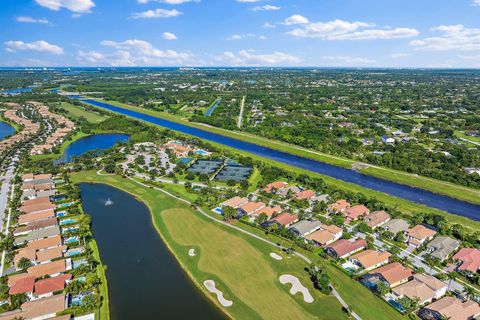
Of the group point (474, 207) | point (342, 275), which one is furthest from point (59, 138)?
point (474, 207)

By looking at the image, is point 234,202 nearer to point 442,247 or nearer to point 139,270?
point 139,270

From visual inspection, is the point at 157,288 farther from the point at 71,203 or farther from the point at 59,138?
the point at 59,138

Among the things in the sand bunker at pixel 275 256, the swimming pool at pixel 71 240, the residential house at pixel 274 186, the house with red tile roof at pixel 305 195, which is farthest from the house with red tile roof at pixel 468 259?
the swimming pool at pixel 71 240

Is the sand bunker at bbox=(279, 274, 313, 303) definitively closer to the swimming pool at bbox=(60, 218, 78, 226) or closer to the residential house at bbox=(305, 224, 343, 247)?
the residential house at bbox=(305, 224, 343, 247)

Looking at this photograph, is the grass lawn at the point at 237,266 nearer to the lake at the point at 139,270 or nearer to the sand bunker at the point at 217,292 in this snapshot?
the sand bunker at the point at 217,292

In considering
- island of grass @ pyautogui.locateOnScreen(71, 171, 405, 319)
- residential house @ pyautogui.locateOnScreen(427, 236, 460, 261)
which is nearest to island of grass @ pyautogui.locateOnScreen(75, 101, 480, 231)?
residential house @ pyautogui.locateOnScreen(427, 236, 460, 261)

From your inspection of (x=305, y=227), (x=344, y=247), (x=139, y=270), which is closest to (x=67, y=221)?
(x=139, y=270)
